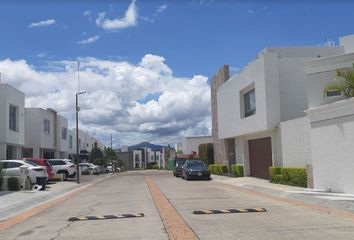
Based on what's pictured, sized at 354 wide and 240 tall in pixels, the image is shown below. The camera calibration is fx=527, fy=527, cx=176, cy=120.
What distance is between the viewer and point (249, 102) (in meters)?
38.1

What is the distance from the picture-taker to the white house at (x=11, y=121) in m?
39.6

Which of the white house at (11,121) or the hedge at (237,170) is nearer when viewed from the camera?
the white house at (11,121)

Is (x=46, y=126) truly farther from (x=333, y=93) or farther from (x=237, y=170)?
(x=333, y=93)

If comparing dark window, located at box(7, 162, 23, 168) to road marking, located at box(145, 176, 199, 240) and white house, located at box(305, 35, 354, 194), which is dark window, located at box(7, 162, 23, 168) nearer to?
road marking, located at box(145, 176, 199, 240)

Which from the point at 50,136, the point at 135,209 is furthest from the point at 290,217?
the point at 50,136

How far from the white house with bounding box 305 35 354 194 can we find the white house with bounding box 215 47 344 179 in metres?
4.42

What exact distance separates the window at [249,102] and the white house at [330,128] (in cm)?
1478

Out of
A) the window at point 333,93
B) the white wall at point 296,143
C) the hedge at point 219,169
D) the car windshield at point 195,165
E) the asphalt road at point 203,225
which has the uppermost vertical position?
the window at point 333,93

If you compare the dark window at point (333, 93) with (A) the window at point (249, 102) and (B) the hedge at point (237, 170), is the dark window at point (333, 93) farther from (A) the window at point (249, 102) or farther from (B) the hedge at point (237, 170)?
(B) the hedge at point (237, 170)

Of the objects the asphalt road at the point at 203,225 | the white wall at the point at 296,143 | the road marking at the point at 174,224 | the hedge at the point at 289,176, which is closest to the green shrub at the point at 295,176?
the hedge at the point at 289,176

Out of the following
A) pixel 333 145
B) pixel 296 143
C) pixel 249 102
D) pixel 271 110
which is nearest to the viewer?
pixel 333 145

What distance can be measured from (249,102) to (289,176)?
12.2 metres

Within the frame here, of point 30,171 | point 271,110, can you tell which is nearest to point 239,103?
point 271,110

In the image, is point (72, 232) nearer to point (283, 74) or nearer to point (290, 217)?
point (290, 217)
